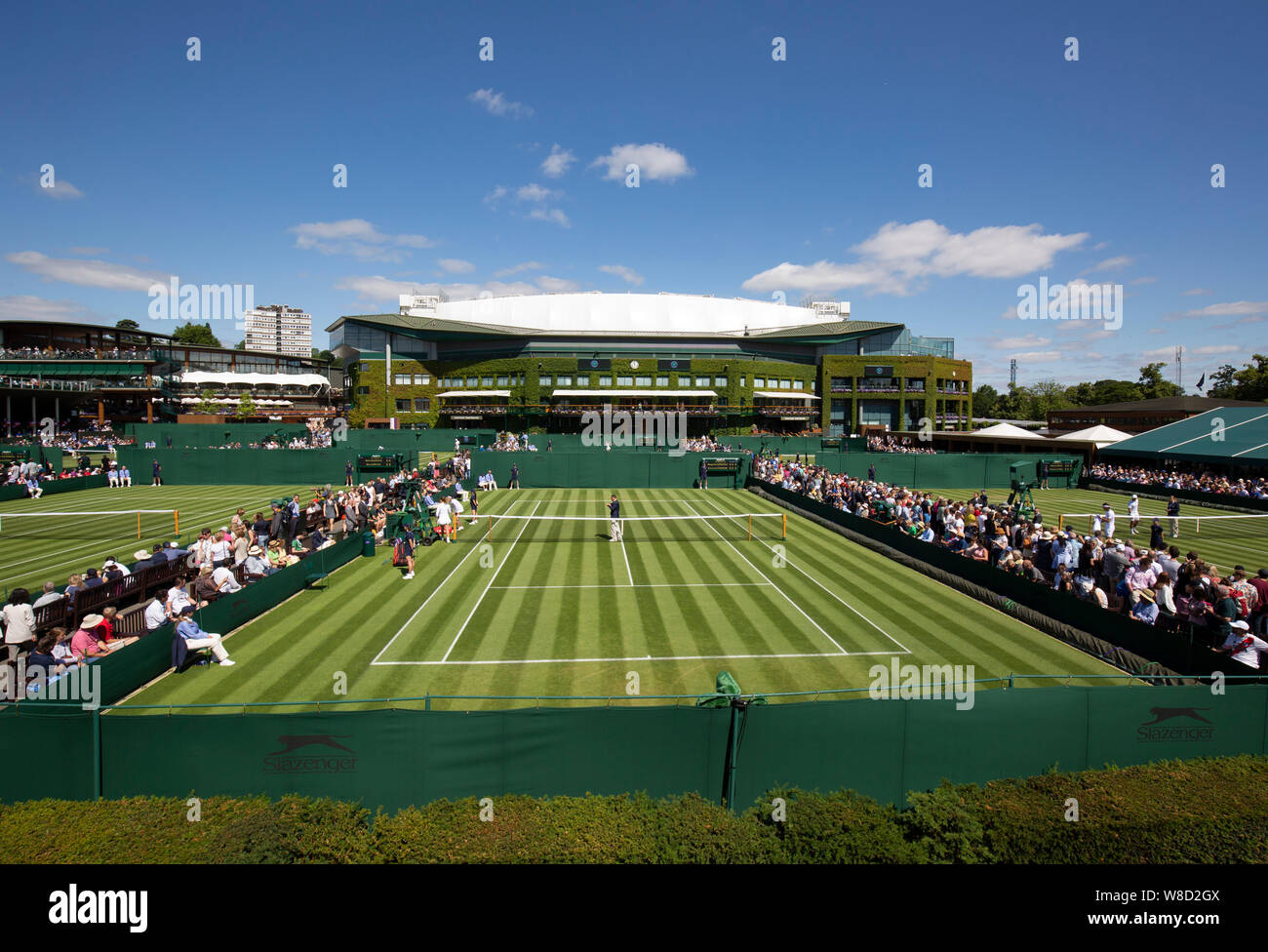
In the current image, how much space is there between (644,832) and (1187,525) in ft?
117

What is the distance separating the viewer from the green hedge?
594 cm

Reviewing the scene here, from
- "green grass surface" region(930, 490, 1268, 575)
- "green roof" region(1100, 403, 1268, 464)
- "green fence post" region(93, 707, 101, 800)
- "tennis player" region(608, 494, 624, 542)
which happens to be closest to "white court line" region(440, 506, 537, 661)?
"tennis player" region(608, 494, 624, 542)

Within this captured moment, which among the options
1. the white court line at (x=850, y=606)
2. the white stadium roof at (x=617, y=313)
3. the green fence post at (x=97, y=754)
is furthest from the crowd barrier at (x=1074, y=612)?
the white stadium roof at (x=617, y=313)

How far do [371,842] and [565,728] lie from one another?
2729mm

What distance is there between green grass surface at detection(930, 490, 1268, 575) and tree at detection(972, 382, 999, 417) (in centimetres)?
12033

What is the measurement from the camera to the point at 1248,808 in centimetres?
695

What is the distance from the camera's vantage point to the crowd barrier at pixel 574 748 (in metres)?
7.99

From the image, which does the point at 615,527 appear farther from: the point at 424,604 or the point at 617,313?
the point at 617,313

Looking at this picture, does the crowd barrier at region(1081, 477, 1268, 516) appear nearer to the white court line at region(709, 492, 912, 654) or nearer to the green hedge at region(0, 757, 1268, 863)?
the white court line at region(709, 492, 912, 654)

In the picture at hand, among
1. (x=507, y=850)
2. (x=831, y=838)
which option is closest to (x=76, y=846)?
(x=507, y=850)

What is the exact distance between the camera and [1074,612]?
567 inches

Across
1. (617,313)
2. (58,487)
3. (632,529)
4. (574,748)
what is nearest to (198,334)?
(617,313)
